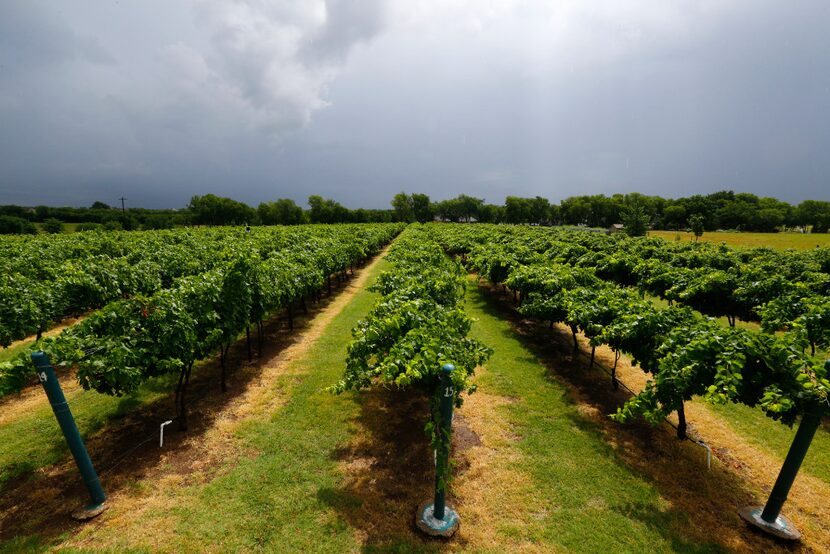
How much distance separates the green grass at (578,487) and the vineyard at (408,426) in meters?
0.05

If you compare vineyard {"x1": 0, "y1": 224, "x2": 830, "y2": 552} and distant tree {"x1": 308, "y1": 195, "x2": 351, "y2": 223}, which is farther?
distant tree {"x1": 308, "y1": 195, "x2": 351, "y2": 223}

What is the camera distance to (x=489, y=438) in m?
9.36

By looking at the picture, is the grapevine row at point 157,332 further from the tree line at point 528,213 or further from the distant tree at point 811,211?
the distant tree at point 811,211

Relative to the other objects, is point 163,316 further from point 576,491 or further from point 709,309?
point 709,309

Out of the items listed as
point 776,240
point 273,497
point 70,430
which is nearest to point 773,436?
point 273,497

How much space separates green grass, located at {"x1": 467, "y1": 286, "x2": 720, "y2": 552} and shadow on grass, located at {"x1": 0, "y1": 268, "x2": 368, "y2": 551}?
323 inches

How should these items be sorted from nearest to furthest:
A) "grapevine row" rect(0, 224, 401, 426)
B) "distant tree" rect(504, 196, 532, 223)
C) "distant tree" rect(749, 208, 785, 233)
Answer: "grapevine row" rect(0, 224, 401, 426) → "distant tree" rect(749, 208, 785, 233) → "distant tree" rect(504, 196, 532, 223)

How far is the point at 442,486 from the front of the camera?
6.32m

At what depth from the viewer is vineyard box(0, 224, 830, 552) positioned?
641 cm

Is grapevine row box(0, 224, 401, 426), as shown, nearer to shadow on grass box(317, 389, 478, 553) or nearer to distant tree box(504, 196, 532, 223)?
shadow on grass box(317, 389, 478, 553)

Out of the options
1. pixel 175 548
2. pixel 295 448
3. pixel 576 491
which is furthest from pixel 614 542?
pixel 175 548

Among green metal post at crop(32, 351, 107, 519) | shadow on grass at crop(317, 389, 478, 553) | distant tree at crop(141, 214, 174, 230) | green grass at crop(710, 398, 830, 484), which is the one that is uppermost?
distant tree at crop(141, 214, 174, 230)

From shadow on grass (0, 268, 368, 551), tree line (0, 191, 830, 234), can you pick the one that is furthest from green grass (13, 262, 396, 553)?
tree line (0, 191, 830, 234)

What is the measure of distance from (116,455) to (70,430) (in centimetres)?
302
